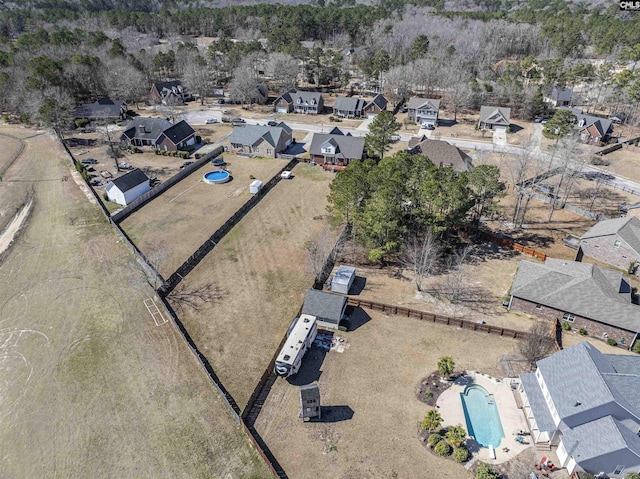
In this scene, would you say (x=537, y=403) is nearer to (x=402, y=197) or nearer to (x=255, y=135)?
(x=402, y=197)

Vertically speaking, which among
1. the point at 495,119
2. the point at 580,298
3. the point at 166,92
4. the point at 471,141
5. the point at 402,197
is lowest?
the point at 580,298

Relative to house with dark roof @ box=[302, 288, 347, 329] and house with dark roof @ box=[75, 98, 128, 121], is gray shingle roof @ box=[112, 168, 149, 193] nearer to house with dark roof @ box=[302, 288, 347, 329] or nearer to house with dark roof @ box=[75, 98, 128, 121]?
house with dark roof @ box=[302, 288, 347, 329]

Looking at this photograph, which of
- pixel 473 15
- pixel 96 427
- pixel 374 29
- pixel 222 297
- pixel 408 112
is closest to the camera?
pixel 96 427

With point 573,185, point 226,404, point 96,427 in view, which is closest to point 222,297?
point 226,404

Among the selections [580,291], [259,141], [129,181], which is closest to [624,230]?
[580,291]

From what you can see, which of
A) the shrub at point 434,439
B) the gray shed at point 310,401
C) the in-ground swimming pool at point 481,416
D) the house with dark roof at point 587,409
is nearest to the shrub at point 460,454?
the shrub at point 434,439

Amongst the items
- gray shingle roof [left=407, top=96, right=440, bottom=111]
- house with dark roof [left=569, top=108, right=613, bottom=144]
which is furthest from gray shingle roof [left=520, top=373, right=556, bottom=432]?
gray shingle roof [left=407, top=96, right=440, bottom=111]

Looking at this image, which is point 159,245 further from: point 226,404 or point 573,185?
point 573,185
